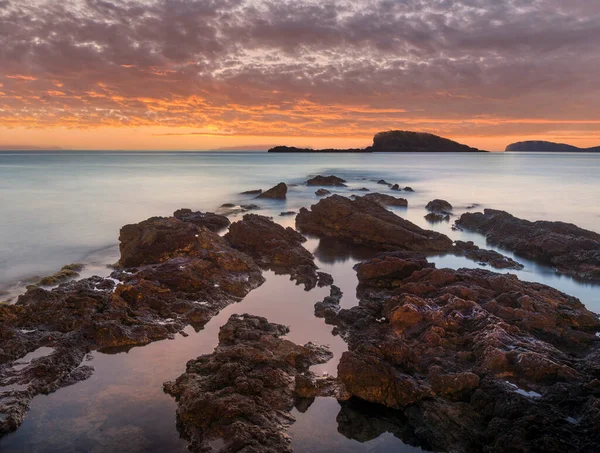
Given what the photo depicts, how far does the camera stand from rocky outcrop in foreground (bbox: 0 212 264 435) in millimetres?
8047

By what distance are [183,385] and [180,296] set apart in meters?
4.27

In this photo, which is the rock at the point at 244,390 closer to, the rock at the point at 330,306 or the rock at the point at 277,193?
the rock at the point at 330,306

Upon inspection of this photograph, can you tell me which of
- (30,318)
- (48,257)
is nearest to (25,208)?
(48,257)

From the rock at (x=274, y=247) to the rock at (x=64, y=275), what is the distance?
5635mm

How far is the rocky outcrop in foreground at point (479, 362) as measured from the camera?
639cm

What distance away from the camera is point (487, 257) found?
16.8 m

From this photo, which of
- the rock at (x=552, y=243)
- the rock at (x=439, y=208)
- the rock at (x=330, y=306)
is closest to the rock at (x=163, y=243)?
the rock at (x=330, y=306)

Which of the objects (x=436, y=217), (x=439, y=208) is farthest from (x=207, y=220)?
(x=439, y=208)

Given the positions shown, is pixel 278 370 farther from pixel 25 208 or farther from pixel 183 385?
pixel 25 208

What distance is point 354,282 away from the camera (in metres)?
14.1

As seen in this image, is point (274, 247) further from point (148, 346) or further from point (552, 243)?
point (552, 243)

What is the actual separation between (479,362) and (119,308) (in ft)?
26.2

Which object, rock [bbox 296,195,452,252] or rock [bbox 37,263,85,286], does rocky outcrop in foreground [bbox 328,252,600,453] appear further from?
rock [bbox 37,263,85,286]

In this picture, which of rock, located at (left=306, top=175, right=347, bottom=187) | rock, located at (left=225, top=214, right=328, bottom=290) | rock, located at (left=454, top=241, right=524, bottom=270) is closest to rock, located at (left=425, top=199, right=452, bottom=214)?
rock, located at (left=454, top=241, right=524, bottom=270)
